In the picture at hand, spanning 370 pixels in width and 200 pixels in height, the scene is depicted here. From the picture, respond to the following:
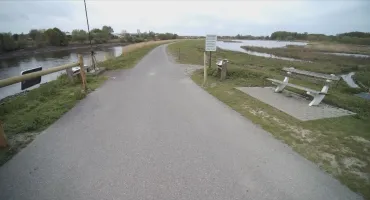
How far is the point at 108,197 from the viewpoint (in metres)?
2.45

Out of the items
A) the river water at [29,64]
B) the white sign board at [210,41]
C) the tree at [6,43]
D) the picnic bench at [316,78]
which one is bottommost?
the river water at [29,64]

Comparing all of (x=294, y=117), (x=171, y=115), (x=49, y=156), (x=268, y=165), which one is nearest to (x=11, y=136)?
(x=49, y=156)

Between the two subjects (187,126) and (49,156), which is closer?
(49,156)

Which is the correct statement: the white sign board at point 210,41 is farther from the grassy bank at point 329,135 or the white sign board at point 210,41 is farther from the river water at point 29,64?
the river water at point 29,64

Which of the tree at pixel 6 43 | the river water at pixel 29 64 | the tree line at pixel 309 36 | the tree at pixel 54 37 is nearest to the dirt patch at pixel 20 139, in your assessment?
the river water at pixel 29 64

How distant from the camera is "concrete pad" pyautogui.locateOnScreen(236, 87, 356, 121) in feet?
17.1

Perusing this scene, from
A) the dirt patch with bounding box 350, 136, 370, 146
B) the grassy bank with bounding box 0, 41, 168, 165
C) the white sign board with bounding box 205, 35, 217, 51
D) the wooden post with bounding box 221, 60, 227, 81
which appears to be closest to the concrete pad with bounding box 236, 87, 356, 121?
the dirt patch with bounding box 350, 136, 370, 146

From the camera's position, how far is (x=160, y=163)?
3119 mm

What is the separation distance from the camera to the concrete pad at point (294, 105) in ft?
17.1

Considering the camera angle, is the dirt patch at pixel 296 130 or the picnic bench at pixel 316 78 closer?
the dirt patch at pixel 296 130

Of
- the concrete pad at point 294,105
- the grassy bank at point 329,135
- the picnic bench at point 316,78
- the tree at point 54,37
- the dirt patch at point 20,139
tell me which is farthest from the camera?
the tree at point 54,37

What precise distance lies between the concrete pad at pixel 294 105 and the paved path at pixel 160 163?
1622 mm

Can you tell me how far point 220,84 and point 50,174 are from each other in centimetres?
694

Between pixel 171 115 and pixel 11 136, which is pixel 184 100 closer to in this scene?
pixel 171 115
